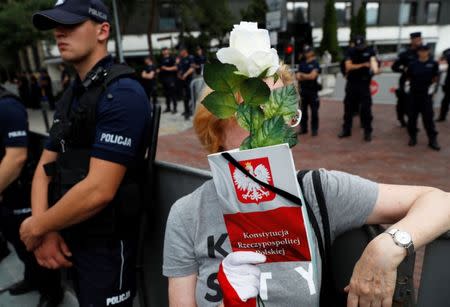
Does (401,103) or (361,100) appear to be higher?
(361,100)

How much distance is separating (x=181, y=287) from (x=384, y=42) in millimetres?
38590

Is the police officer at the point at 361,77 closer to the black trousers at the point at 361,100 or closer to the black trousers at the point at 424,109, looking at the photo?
the black trousers at the point at 361,100

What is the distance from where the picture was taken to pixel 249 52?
88 cm

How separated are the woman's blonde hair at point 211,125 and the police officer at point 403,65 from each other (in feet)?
21.1

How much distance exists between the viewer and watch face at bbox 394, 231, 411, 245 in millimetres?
949

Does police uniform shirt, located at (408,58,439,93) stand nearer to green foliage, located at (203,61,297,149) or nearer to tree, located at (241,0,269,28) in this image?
tree, located at (241,0,269,28)

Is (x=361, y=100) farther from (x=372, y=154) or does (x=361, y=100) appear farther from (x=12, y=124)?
(x=12, y=124)

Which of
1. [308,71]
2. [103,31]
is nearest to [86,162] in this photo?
[103,31]

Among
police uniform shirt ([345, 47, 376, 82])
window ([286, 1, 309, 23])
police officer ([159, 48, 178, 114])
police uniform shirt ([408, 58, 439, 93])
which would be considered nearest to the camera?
police uniform shirt ([408, 58, 439, 93])

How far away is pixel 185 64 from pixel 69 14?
439 inches

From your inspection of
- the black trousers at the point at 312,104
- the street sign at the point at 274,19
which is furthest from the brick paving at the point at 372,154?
the street sign at the point at 274,19

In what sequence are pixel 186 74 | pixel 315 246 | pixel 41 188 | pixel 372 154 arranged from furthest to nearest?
pixel 186 74, pixel 372 154, pixel 41 188, pixel 315 246

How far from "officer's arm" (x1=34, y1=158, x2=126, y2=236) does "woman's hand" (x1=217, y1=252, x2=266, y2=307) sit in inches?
31.6

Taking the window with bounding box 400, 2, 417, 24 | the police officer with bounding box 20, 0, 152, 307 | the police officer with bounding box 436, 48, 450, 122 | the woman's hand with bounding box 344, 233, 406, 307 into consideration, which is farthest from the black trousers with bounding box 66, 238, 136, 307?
the window with bounding box 400, 2, 417, 24
